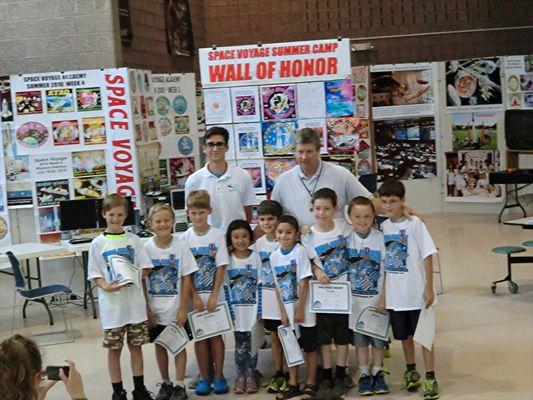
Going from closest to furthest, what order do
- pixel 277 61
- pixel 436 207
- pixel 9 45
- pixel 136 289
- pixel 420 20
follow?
pixel 136 289 < pixel 277 61 < pixel 9 45 < pixel 436 207 < pixel 420 20

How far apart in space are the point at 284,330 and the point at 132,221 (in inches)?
143

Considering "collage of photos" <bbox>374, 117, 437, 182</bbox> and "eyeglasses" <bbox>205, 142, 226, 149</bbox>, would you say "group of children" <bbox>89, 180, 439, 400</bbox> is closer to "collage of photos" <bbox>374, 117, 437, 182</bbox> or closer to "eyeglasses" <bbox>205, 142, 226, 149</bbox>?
"eyeglasses" <bbox>205, 142, 226, 149</bbox>

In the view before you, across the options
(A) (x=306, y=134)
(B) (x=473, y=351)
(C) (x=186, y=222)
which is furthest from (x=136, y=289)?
(C) (x=186, y=222)

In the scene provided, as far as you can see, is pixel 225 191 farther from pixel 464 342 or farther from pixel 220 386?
pixel 464 342

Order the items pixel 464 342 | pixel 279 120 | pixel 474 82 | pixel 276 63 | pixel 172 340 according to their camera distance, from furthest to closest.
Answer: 1. pixel 474 82
2. pixel 279 120
3. pixel 276 63
4. pixel 464 342
5. pixel 172 340

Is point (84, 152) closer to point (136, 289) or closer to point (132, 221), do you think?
point (132, 221)

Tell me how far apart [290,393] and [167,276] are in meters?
1.20

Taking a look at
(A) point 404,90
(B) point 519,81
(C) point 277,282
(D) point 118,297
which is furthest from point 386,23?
(D) point 118,297

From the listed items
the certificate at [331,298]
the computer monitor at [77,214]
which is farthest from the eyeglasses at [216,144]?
the computer monitor at [77,214]

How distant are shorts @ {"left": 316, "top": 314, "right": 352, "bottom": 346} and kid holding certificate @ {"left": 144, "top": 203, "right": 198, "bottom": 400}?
96 cm

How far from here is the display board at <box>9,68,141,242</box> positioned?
1024 centimetres

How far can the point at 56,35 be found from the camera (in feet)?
36.8

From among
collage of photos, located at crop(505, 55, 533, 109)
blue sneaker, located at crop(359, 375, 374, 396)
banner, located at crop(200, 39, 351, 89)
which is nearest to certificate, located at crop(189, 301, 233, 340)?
blue sneaker, located at crop(359, 375, 374, 396)

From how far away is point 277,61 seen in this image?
8.63 meters
